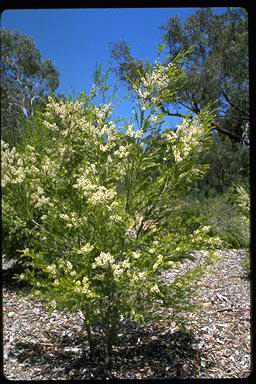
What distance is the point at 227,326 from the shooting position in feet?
11.7

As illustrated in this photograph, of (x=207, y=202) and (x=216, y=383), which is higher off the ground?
(x=207, y=202)

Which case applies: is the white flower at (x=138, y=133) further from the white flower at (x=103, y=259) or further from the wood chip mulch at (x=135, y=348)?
the wood chip mulch at (x=135, y=348)

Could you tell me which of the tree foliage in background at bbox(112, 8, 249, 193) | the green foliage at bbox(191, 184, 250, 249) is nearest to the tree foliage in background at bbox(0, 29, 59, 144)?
the tree foliage in background at bbox(112, 8, 249, 193)

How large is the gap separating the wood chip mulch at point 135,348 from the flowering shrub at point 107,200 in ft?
0.82

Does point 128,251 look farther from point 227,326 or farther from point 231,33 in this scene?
point 231,33

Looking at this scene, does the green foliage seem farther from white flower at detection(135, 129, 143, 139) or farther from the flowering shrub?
white flower at detection(135, 129, 143, 139)

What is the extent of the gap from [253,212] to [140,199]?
3.40 ft

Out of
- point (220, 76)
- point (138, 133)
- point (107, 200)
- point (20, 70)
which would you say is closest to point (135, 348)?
point (107, 200)

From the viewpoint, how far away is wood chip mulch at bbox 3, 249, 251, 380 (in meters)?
2.81

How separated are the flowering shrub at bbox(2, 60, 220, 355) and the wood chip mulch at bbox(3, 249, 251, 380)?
25cm

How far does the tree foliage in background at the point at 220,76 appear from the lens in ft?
30.6

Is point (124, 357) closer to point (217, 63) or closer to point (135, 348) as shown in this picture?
point (135, 348)

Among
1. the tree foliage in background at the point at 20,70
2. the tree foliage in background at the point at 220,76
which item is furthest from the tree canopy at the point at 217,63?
the tree foliage in background at the point at 20,70
